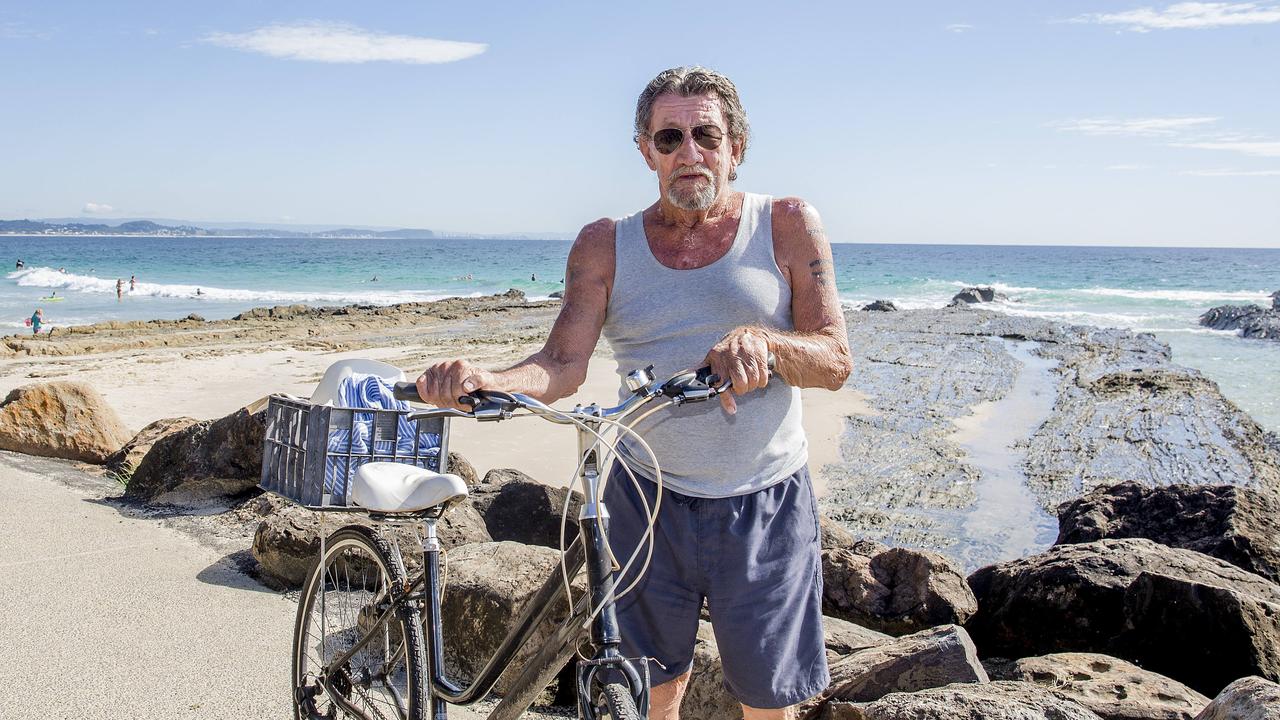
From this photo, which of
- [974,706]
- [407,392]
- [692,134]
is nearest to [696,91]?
[692,134]

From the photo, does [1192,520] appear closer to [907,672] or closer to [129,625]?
[907,672]

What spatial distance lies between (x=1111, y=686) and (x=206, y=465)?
5.41 meters

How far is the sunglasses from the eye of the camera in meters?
2.49

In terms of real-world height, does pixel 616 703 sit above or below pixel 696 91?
below

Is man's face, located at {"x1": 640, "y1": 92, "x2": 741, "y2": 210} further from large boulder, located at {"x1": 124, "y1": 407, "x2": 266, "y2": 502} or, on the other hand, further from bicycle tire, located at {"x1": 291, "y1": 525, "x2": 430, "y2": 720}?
large boulder, located at {"x1": 124, "y1": 407, "x2": 266, "y2": 502}

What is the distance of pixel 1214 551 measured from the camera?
16.3 ft

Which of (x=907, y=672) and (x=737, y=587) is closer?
(x=737, y=587)

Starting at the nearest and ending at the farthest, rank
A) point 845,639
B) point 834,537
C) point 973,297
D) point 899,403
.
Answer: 1. point 845,639
2. point 834,537
3. point 899,403
4. point 973,297

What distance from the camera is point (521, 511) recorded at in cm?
545

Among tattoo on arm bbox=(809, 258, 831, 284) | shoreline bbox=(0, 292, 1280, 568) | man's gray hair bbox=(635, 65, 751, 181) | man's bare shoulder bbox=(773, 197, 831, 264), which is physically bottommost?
shoreline bbox=(0, 292, 1280, 568)

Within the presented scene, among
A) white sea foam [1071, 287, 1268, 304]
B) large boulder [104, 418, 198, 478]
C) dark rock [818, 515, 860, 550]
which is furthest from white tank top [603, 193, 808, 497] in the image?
white sea foam [1071, 287, 1268, 304]

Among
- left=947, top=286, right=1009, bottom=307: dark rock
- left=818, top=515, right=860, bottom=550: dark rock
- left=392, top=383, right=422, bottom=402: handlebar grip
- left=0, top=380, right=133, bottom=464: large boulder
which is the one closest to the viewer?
left=392, top=383, right=422, bottom=402: handlebar grip

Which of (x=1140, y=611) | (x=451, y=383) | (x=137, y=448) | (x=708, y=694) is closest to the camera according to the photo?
(x=451, y=383)

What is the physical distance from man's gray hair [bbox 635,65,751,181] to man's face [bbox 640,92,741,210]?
0.07 feet
